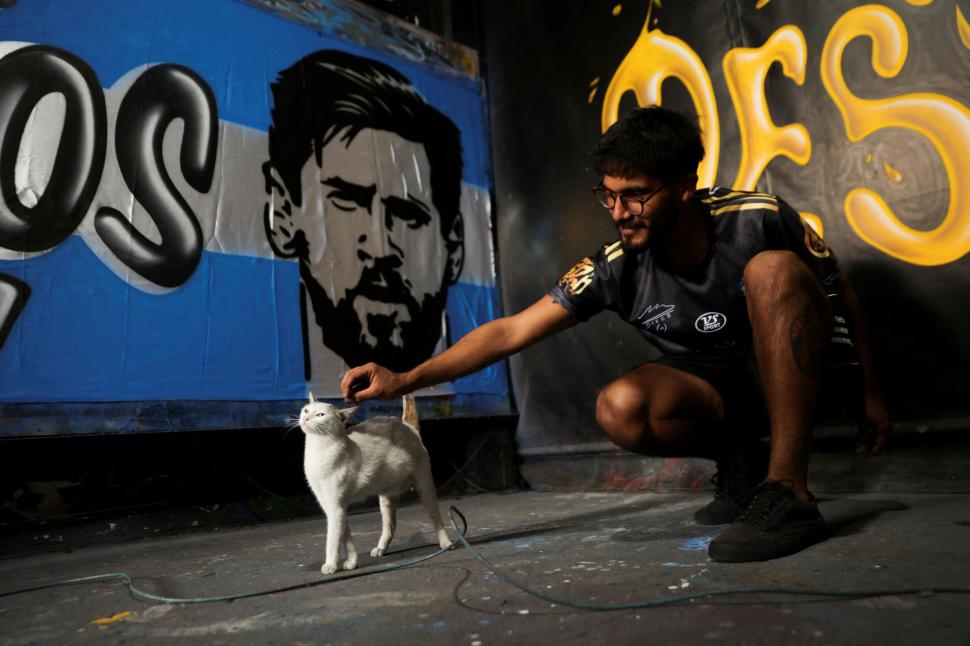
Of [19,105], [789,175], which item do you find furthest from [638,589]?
[19,105]

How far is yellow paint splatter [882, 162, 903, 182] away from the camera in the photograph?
2467 millimetres

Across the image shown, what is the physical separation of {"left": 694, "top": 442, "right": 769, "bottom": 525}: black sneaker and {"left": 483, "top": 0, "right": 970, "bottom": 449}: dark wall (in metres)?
0.84

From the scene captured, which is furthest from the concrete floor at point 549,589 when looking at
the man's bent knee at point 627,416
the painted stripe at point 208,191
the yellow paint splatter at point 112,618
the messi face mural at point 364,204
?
the messi face mural at point 364,204

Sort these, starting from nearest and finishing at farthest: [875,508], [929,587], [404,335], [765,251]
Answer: [929,587], [765,251], [875,508], [404,335]

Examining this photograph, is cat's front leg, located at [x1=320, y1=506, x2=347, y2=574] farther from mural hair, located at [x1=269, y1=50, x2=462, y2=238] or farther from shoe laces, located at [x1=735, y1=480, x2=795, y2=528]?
mural hair, located at [x1=269, y1=50, x2=462, y2=238]

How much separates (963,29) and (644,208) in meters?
1.58

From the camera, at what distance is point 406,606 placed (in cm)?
126

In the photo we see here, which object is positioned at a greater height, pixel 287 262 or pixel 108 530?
pixel 287 262

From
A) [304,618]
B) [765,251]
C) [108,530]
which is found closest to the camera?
[304,618]

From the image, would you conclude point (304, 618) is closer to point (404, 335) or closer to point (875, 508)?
point (875, 508)

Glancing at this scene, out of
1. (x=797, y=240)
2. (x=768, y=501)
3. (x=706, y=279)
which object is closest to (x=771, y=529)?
(x=768, y=501)

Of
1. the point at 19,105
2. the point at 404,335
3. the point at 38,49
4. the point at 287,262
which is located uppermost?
the point at 38,49

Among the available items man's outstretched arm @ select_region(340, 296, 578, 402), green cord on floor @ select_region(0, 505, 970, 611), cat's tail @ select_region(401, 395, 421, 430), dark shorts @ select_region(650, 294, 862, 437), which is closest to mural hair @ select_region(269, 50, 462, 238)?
cat's tail @ select_region(401, 395, 421, 430)

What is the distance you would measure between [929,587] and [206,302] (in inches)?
106
